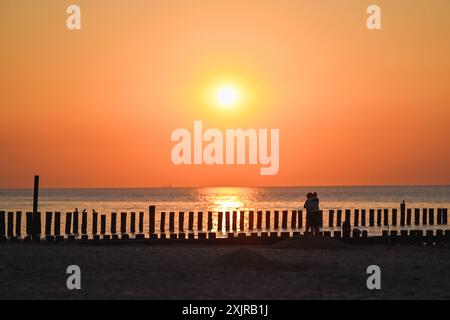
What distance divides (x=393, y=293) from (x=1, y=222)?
1724 cm

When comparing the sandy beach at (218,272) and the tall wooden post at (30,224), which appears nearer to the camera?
the sandy beach at (218,272)

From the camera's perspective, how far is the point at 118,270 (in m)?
A: 21.5

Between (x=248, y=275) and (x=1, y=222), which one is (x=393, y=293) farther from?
(x=1, y=222)

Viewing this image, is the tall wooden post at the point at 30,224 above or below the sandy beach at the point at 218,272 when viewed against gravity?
above

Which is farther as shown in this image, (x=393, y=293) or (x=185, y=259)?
(x=185, y=259)

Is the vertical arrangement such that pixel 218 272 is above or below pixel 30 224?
below

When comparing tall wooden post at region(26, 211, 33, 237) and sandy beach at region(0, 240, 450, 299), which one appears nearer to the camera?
sandy beach at region(0, 240, 450, 299)

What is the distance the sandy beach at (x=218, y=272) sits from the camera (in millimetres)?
17453

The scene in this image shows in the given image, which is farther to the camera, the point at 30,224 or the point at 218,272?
the point at 30,224

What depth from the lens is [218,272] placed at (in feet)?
69.3

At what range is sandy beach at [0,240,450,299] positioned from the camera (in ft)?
57.3

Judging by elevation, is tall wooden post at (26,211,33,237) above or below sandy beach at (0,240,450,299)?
above
